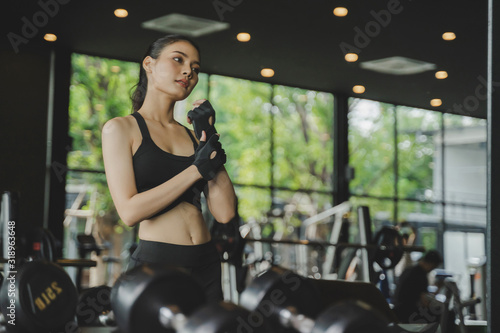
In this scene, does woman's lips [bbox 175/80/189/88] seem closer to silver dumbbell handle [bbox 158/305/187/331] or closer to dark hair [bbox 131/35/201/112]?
dark hair [bbox 131/35/201/112]

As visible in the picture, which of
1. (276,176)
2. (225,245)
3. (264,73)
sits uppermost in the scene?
(264,73)

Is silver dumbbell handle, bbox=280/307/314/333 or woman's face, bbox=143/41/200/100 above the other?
woman's face, bbox=143/41/200/100

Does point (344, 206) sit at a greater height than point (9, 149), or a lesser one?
lesser

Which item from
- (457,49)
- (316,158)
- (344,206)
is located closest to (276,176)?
(316,158)

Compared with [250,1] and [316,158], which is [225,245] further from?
[316,158]

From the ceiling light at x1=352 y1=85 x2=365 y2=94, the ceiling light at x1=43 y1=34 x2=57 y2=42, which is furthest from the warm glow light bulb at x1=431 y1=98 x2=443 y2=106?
the ceiling light at x1=43 y1=34 x2=57 y2=42

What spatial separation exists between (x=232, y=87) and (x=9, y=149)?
3.13 m

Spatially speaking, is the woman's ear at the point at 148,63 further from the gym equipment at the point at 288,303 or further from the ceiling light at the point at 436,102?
the ceiling light at the point at 436,102

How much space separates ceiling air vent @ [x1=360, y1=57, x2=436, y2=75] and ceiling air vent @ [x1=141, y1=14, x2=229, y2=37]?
6.68ft

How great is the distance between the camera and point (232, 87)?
897 centimetres

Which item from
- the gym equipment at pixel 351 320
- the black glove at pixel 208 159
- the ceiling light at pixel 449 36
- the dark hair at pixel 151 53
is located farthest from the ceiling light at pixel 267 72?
the gym equipment at pixel 351 320

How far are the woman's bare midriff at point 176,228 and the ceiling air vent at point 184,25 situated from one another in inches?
196

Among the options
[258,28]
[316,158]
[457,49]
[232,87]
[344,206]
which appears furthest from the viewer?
[316,158]

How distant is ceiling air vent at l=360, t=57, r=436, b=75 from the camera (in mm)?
7666
